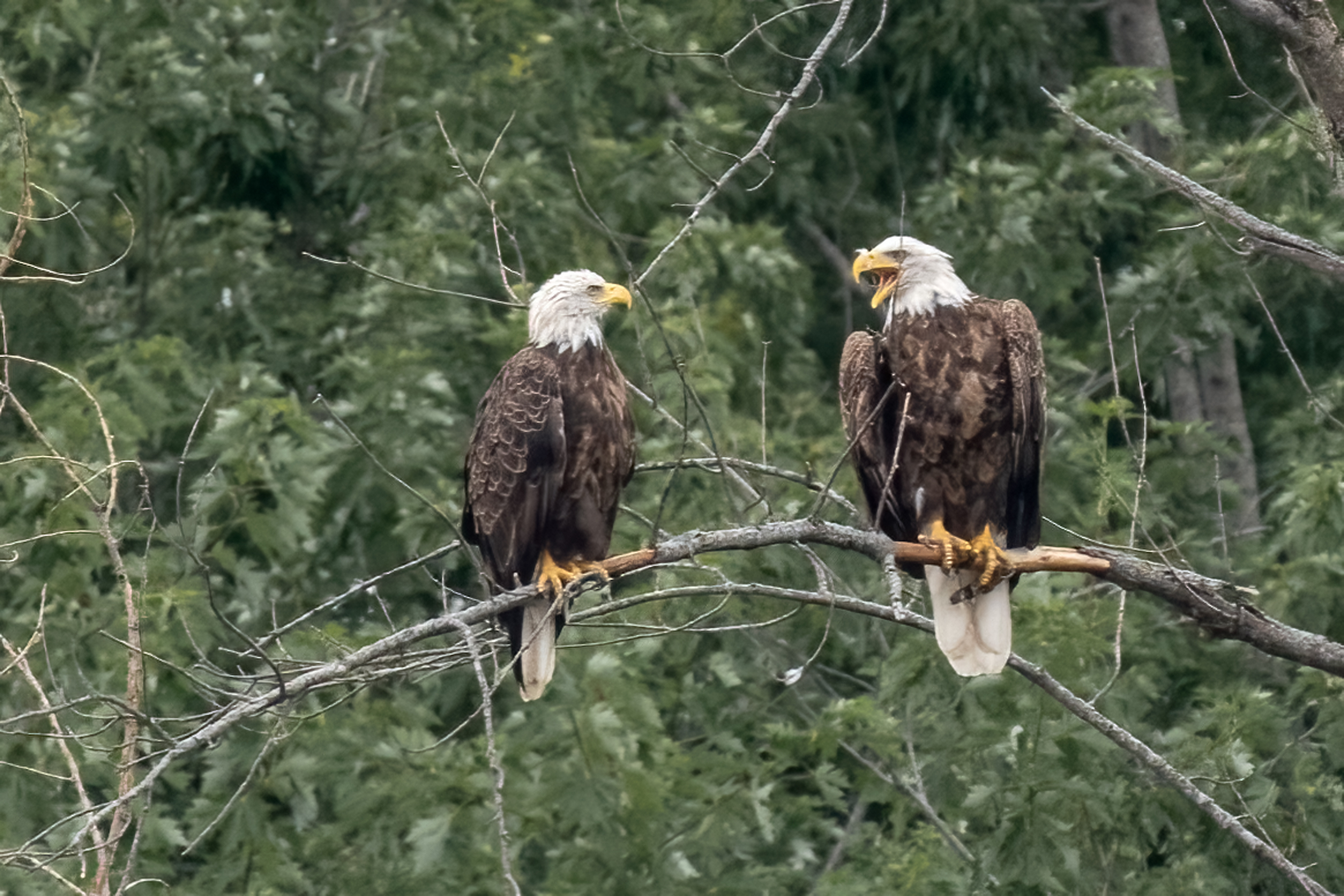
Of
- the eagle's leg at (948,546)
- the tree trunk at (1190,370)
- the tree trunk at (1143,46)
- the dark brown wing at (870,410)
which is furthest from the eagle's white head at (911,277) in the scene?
the tree trunk at (1143,46)

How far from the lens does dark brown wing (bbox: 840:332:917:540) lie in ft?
15.9

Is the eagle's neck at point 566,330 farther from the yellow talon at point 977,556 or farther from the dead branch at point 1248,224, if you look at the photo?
the dead branch at point 1248,224

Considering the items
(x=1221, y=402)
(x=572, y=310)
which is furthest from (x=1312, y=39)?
(x=1221, y=402)

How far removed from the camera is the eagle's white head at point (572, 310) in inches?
200

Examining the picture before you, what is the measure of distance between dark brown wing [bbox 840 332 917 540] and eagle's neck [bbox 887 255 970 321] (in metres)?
0.12

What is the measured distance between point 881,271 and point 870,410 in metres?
0.46

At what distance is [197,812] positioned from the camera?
5.97 m

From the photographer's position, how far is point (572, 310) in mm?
5086

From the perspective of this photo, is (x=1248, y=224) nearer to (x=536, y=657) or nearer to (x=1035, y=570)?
(x=1035, y=570)

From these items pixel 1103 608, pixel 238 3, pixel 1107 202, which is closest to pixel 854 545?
pixel 1103 608

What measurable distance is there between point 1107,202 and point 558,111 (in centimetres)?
268

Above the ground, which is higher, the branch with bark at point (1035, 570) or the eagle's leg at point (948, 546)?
the branch with bark at point (1035, 570)

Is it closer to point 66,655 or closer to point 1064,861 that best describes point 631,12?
point 66,655

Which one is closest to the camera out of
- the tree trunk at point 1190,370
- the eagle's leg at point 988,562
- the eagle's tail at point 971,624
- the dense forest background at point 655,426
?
the eagle's leg at point 988,562
